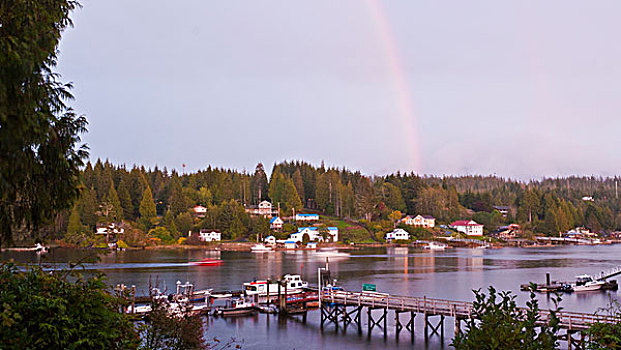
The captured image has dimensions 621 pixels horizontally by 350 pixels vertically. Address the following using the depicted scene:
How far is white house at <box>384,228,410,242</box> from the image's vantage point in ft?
424

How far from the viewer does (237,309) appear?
36688 millimetres

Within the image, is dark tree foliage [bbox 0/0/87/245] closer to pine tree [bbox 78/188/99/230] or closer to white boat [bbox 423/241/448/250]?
pine tree [bbox 78/188/99/230]

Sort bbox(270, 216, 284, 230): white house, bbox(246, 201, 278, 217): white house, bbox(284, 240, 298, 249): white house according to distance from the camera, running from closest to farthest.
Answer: bbox(284, 240, 298, 249): white house
bbox(270, 216, 284, 230): white house
bbox(246, 201, 278, 217): white house

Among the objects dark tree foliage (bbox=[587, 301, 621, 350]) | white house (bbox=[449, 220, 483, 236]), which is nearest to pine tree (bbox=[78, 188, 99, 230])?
white house (bbox=[449, 220, 483, 236])

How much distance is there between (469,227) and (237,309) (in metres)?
116

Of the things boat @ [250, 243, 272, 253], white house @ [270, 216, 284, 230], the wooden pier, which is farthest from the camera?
white house @ [270, 216, 284, 230]

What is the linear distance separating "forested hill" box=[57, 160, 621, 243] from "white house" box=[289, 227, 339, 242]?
6872 mm

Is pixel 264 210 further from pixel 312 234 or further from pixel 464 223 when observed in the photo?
pixel 464 223

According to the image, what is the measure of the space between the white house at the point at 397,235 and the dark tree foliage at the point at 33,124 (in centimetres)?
12060

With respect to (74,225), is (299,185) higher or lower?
higher

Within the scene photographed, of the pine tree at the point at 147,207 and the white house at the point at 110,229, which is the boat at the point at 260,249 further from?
the white house at the point at 110,229

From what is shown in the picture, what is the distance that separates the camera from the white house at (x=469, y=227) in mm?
143625

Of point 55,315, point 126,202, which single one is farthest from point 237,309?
point 126,202

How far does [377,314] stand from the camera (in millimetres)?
38844
